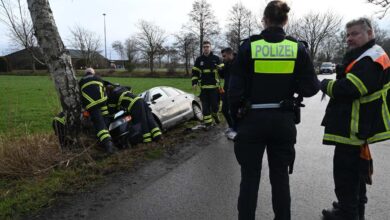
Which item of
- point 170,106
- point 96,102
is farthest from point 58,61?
point 170,106

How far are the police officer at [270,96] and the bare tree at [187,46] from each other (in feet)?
151

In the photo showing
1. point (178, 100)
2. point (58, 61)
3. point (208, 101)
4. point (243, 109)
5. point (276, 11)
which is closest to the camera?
point (276, 11)

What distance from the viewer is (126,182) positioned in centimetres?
487

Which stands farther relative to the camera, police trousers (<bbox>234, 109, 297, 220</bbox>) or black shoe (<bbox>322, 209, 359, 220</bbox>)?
black shoe (<bbox>322, 209, 359, 220</bbox>)

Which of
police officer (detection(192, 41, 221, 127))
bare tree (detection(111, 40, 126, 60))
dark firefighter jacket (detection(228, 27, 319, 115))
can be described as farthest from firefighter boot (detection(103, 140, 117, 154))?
bare tree (detection(111, 40, 126, 60))

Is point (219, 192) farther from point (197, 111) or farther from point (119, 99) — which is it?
→ point (197, 111)

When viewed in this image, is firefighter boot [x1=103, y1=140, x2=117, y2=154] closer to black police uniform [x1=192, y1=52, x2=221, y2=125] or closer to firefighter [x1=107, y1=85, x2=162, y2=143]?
firefighter [x1=107, y1=85, x2=162, y2=143]

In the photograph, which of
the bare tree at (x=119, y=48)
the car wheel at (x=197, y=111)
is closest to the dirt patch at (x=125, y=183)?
the car wheel at (x=197, y=111)

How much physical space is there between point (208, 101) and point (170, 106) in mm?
1035

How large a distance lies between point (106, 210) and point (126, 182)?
0.93m

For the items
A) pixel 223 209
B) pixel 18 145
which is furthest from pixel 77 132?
pixel 223 209

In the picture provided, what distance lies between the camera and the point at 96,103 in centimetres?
635

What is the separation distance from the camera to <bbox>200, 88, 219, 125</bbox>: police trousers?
8.91 metres

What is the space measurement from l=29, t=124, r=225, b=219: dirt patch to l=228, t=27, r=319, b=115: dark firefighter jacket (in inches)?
86.2
